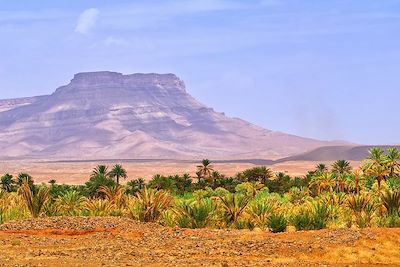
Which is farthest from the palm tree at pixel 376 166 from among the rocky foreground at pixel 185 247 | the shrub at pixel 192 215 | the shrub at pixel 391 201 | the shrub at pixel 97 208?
the rocky foreground at pixel 185 247

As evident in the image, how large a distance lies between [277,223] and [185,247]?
592cm

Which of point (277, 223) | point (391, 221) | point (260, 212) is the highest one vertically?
point (260, 212)

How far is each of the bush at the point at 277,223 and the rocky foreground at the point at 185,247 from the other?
2.51 meters

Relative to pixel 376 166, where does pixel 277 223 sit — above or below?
below

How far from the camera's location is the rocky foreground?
19.7 m

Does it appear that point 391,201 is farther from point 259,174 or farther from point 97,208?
point 259,174

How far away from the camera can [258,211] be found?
3072cm

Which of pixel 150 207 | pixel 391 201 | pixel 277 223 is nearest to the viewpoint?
pixel 277 223

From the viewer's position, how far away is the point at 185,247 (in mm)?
22047

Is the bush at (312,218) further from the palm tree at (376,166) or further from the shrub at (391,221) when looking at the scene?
the palm tree at (376,166)

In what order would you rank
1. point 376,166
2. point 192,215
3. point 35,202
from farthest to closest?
point 376,166 → point 35,202 → point 192,215

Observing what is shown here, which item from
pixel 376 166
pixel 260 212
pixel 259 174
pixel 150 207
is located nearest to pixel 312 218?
pixel 260 212

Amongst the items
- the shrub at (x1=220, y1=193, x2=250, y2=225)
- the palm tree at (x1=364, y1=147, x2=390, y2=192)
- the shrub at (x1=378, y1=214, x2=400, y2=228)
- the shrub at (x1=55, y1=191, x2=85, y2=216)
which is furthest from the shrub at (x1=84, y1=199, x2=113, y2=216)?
→ the palm tree at (x1=364, y1=147, x2=390, y2=192)

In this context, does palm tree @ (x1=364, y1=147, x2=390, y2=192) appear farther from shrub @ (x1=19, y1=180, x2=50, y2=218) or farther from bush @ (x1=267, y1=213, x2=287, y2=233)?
shrub @ (x1=19, y1=180, x2=50, y2=218)
